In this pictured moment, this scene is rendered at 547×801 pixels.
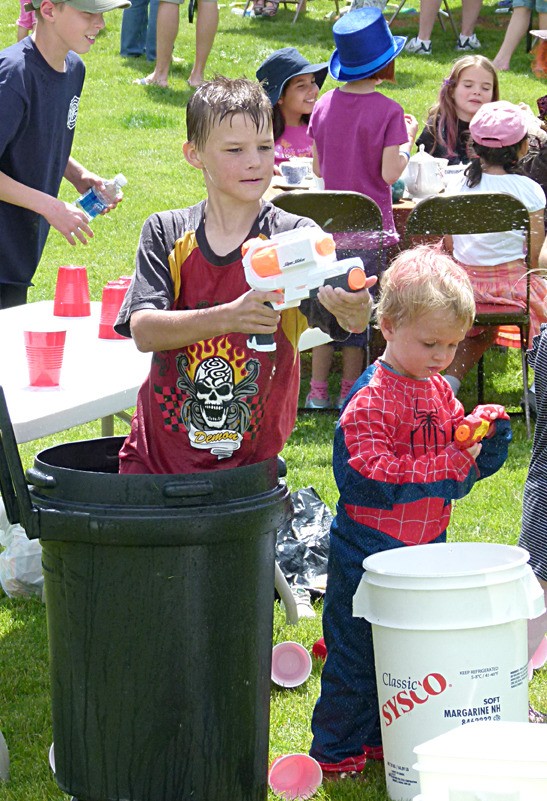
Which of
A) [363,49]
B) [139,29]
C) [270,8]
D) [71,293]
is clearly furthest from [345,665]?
[270,8]

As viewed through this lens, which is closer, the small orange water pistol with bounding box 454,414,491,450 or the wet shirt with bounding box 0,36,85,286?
the small orange water pistol with bounding box 454,414,491,450

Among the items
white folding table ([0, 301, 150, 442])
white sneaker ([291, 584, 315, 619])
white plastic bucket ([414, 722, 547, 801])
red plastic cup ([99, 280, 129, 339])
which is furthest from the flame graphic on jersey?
white sneaker ([291, 584, 315, 619])

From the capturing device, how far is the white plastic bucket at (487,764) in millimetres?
1942

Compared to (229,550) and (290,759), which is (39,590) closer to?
(290,759)

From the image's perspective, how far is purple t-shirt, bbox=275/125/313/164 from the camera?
7641 millimetres

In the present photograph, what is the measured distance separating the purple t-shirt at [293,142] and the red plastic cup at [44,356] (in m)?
4.55

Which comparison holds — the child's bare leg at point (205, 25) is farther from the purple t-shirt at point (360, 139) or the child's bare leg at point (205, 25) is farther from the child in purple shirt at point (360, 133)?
the purple t-shirt at point (360, 139)

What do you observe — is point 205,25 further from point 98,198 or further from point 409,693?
point 409,693

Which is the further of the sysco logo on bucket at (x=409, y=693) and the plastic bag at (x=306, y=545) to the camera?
the plastic bag at (x=306, y=545)

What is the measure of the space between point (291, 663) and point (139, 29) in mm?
10913

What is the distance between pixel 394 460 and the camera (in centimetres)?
279

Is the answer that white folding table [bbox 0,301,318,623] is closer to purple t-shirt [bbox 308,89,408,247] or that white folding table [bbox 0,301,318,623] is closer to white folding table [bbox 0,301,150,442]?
white folding table [bbox 0,301,150,442]

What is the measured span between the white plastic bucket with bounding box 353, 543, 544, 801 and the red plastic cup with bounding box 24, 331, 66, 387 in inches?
43.3

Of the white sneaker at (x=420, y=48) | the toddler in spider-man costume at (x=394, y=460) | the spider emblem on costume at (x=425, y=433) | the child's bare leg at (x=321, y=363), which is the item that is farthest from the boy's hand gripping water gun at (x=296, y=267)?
the white sneaker at (x=420, y=48)
